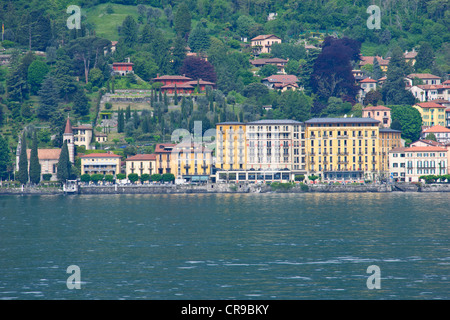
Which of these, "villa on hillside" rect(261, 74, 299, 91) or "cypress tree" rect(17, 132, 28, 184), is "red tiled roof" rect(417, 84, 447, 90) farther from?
"cypress tree" rect(17, 132, 28, 184)

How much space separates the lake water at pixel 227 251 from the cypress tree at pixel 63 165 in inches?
1132

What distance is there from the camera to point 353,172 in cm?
13150

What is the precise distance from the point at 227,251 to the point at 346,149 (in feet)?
258

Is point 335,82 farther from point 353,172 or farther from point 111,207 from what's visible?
point 111,207

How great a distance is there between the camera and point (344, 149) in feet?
433

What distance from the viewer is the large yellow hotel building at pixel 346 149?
13138cm

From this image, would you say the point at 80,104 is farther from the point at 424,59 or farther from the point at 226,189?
the point at 424,59

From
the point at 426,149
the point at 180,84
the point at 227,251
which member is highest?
the point at 180,84

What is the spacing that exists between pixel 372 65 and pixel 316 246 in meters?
127

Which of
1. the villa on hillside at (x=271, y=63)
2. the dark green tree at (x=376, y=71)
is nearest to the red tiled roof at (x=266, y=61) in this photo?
the villa on hillside at (x=271, y=63)

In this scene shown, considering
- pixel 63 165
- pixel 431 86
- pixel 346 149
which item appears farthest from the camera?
pixel 431 86

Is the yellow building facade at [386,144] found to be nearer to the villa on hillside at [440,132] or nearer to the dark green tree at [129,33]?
the villa on hillside at [440,132]

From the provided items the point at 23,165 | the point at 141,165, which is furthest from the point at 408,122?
the point at 23,165
